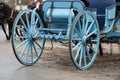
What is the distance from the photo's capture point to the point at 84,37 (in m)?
10.6

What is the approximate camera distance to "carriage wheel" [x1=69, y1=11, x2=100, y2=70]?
1034cm

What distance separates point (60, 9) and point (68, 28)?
0.82 meters

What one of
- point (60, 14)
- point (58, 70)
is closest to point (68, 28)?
point (60, 14)

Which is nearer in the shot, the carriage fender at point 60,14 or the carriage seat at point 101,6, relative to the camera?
the carriage fender at point 60,14

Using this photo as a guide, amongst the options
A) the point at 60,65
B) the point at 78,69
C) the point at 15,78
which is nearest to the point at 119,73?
the point at 78,69

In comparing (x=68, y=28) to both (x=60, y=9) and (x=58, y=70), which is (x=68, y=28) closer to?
(x=60, y=9)

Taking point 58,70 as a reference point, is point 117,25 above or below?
above

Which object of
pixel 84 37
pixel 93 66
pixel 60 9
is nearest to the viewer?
pixel 84 37

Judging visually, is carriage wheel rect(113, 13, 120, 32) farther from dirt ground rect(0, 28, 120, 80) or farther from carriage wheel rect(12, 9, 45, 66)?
carriage wheel rect(12, 9, 45, 66)

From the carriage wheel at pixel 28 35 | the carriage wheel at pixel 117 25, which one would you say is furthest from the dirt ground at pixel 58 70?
the carriage wheel at pixel 117 25

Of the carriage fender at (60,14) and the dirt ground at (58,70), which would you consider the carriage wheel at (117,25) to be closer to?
the dirt ground at (58,70)

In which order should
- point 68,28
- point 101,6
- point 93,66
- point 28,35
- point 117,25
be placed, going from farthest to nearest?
point 101,6
point 117,25
point 93,66
point 28,35
point 68,28

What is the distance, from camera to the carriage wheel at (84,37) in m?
10.3

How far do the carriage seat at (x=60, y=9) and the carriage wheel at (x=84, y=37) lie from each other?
0.29 m
